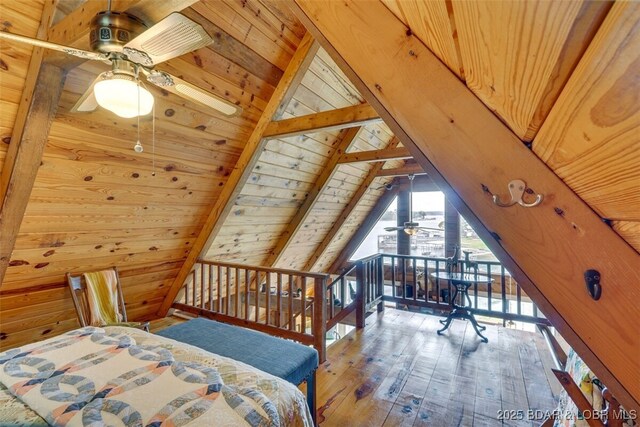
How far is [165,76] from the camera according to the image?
1277 millimetres

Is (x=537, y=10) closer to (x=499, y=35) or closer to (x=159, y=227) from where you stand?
(x=499, y=35)

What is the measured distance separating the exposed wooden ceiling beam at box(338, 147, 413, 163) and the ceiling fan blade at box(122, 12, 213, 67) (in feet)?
8.69

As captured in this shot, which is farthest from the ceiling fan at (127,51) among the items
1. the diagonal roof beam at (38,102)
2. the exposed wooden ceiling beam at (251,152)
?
the exposed wooden ceiling beam at (251,152)

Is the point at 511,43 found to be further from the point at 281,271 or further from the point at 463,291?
the point at 463,291

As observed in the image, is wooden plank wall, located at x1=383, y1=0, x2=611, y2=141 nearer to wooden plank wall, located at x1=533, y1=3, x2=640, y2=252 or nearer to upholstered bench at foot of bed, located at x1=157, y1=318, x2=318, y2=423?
wooden plank wall, located at x1=533, y1=3, x2=640, y2=252

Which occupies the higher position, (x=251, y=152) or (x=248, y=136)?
(x=248, y=136)

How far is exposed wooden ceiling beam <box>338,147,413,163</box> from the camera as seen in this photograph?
3.46 metres

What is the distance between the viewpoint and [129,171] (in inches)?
93.8

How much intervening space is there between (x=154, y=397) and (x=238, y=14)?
2431 mm

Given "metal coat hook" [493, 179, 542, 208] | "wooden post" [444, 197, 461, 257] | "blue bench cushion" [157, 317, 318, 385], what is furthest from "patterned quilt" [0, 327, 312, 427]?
"wooden post" [444, 197, 461, 257]

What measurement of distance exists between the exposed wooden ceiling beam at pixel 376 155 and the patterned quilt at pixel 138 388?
2842 mm

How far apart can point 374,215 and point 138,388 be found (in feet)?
19.7

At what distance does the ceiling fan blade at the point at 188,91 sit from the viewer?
1.28m

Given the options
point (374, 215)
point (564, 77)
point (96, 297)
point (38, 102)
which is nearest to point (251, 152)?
point (38, 102)
